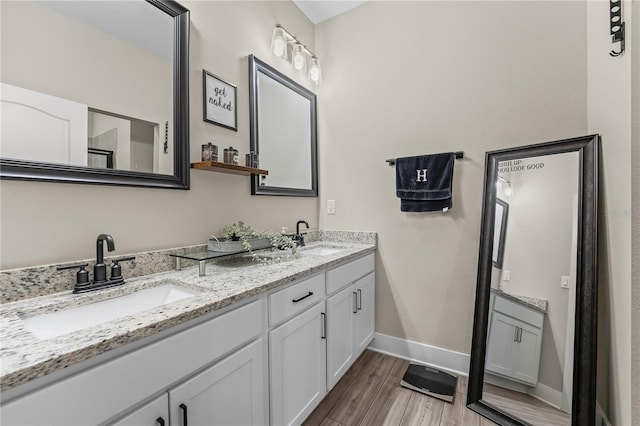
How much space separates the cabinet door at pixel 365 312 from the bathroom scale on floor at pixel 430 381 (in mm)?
344

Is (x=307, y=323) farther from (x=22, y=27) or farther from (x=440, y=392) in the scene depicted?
(x=22, y=27)

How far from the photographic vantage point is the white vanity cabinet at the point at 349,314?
1.60m

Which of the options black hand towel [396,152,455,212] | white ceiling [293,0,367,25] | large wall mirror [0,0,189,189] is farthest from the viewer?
Answer: white ceiling [293,0,367,25]

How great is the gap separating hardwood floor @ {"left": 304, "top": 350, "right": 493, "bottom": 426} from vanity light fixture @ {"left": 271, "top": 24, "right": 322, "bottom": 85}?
93.5 inches

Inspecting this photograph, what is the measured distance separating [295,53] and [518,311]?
7.76 ft

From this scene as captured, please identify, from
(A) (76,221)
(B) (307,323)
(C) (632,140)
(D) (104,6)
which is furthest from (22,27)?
(C) (632,140)

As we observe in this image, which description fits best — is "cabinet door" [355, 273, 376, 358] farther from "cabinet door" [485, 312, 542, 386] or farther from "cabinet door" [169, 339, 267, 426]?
"cabinet door" [169, 339, 267, 426]

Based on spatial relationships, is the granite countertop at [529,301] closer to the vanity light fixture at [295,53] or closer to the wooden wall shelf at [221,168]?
the wooden wall shelf at [221,168]

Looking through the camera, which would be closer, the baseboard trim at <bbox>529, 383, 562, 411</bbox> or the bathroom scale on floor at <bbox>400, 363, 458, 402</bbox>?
the baseboard trim at <bbox>529, 383, 562, 411</bbox>

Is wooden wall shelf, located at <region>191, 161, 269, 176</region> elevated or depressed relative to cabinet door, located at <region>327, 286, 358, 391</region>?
elevated

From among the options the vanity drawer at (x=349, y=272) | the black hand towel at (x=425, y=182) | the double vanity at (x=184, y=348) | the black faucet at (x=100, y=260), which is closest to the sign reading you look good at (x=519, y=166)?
the black hand towel at (x=425, y=182)

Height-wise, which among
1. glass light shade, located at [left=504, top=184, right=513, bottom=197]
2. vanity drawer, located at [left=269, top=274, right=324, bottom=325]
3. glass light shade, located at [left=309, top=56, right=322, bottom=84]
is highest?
glass light shade, located at [left=309, top=56, right=322, bottom=84]

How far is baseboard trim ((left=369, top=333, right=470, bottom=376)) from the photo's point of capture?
195 cm

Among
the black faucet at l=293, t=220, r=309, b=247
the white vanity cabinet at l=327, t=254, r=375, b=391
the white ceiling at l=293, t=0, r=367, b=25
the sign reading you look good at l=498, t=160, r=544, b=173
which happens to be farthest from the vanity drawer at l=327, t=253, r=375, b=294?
the white ceiling at l=293, t=0, r=367, b=25
